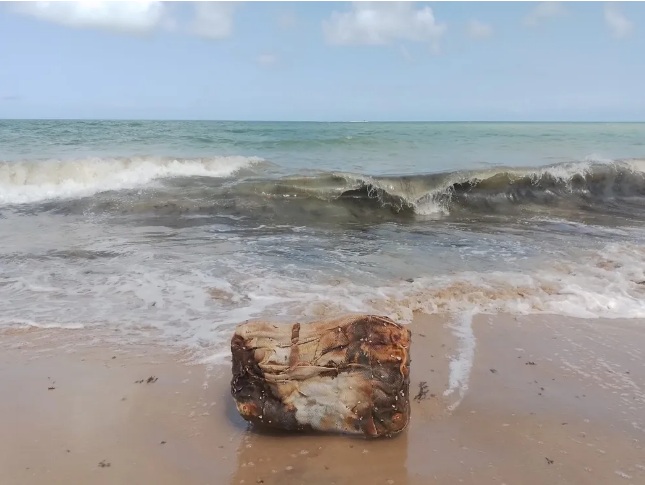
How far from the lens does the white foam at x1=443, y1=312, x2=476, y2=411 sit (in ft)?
11.0

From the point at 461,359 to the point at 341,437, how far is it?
139 cm

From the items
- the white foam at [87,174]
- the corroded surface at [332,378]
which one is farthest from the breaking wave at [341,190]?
the corroded surface at [332,378]

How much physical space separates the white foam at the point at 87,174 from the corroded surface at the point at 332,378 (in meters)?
10.8

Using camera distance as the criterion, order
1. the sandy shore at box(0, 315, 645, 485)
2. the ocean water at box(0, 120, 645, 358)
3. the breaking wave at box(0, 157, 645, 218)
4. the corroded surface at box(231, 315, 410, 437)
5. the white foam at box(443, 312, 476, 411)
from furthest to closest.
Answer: the breaking wave at box(0, 157, 645, 218) → the ocean water at box(0, 120, 645, 358) → the white foam at box(443, 312, 476, 411) → the corroded surface at box(231, 315, 410, 437) → the sandy shore at box(0, 315, 645, 485)

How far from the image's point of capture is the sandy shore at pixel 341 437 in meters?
2.58

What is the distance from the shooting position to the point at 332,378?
9.21ft

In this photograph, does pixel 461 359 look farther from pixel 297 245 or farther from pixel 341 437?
pixel 297 245

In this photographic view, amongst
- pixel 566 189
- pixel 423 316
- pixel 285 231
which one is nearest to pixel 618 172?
pixel 566 189

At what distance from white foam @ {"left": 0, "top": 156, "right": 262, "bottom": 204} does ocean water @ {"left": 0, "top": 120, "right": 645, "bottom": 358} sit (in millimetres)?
63

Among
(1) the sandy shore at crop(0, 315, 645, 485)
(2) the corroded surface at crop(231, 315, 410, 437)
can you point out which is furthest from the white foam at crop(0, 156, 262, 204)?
(2) the corroded surface at crop(231, 315, 410, 437)

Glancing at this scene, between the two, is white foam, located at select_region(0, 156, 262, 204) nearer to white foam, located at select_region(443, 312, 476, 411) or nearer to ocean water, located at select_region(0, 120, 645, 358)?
ocean water, located at select_region(0, 120, 645, 358)

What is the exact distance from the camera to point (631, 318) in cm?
464

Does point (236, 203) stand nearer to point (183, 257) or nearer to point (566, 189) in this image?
point (183, 257)

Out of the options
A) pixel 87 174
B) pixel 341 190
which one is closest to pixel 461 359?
pixel 341 190
